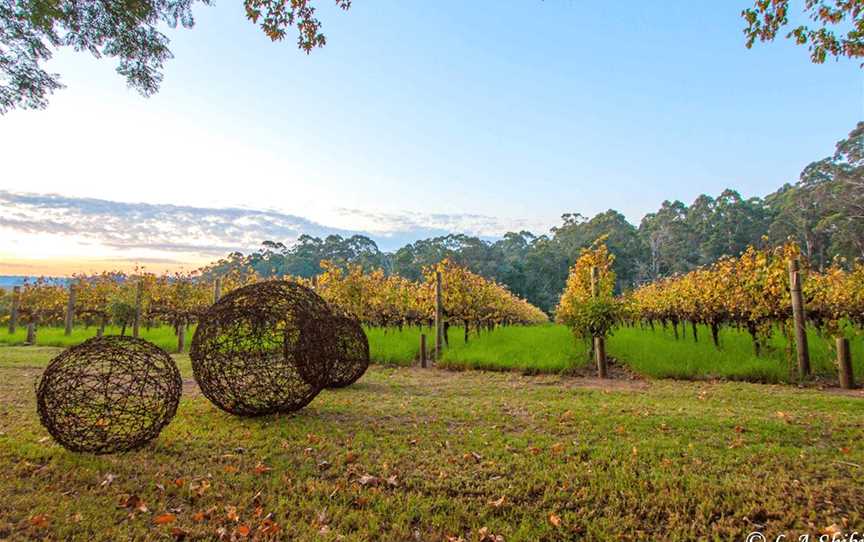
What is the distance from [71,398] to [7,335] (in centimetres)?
2039

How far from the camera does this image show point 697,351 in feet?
37.8

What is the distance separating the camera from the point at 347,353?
838 centimetres

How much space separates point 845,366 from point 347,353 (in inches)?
362

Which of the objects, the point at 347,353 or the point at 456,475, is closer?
the point at 456,475

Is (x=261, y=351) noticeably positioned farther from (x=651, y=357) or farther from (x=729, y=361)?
(x=729, y=361)

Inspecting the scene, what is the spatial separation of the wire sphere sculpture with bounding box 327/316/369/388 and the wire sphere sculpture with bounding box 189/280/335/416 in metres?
0.88

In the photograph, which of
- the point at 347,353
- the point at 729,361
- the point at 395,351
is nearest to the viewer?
the point at 347,353

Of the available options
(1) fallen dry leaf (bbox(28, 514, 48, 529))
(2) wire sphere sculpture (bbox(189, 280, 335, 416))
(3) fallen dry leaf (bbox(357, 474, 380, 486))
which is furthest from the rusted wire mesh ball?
(3) fallen dry leaf (bbox(357, 474, 380, 486))

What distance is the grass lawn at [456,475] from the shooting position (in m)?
3.49

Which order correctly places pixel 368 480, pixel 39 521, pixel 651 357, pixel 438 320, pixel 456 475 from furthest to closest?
pixel 438 320
pixel 651 357
pixel 456 475
pixel 368 480
pixel 39 521

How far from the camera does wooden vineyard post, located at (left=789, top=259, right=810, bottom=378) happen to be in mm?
9531

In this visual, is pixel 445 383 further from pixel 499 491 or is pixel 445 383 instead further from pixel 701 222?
pixel 701 222

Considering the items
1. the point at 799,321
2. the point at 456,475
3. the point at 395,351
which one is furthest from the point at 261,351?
the point at 799,321

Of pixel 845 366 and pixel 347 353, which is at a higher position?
pixel 347 353
